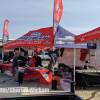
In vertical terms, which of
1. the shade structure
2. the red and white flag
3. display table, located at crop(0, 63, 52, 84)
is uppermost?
the red and white flag

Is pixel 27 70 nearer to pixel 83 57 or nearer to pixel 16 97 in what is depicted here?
pixel 16 97

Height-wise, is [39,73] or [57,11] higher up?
[57,11]

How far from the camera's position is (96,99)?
397 centimetres

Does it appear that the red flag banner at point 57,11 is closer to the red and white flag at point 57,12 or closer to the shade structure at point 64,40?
the red and white flag at point 57,12

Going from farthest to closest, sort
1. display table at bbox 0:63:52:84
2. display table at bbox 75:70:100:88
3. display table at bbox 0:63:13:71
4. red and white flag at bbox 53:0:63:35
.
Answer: display table at bbox 0:63:13:71
red and white flag at bbox 53:0:63:35
display table at bbox 0:63:52:84
display table at bbox 75:70:100:88

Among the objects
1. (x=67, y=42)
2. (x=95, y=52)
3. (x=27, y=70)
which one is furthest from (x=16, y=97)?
(x=95, y=52)

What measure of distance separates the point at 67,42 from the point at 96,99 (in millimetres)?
2662

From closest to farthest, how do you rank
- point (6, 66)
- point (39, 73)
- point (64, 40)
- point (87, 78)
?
point (87, 78) → point (64, 40) → point (39, 73) → point (6, 66)

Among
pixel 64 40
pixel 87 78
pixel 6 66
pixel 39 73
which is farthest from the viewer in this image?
pixel 6 66

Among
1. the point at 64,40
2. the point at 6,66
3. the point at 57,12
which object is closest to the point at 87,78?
the point at 64,40

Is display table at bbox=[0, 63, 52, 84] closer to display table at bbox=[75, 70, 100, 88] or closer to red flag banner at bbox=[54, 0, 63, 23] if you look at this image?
display table at bbox=[75, 70, 100, 88]

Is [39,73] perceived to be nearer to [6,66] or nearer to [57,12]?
[57,12]

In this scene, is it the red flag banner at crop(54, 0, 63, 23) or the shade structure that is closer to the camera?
the shade structure

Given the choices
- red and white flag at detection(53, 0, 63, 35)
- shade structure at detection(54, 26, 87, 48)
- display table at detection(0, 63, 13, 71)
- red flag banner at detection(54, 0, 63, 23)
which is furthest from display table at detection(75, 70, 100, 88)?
display table at detection(0, 63, 13, 71)
